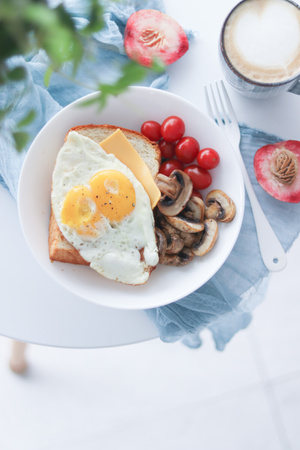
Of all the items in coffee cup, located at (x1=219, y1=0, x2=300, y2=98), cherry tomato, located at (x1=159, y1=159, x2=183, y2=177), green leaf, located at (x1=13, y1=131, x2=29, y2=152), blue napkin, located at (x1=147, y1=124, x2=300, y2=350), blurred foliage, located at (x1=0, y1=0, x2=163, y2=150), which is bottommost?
blue napkin, located at (x1=147, y1=124, x2=300, y2=350)

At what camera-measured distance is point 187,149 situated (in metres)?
1.42

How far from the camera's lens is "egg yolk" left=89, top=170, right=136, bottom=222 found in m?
1.28

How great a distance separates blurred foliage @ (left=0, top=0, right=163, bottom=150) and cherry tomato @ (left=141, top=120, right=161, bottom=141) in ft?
3.55

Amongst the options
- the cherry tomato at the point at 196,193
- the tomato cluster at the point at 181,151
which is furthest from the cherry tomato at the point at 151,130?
the cherry tomato at the point at 196,193

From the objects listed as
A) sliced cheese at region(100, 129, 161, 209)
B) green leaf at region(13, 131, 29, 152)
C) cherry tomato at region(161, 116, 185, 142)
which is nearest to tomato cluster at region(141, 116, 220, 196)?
cherry tomato at region(161, 116, 185, 142)

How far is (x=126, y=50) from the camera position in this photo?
150cm

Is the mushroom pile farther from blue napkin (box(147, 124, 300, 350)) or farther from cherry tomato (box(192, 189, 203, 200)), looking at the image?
blue napkin (box(147, 124, 300, 350))

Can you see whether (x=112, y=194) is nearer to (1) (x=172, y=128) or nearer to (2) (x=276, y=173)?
(1) (x=172, y=128)

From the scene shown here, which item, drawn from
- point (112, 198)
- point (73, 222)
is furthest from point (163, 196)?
point (73, 222)

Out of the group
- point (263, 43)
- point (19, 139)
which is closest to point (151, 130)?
point (263, 43)

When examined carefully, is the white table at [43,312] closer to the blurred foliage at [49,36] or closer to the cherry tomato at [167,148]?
the cherry tomato at [167,148]

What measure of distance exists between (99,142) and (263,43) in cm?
58

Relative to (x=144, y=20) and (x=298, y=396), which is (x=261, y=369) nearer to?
(x=298, y=396)

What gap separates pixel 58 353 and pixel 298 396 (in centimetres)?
132
